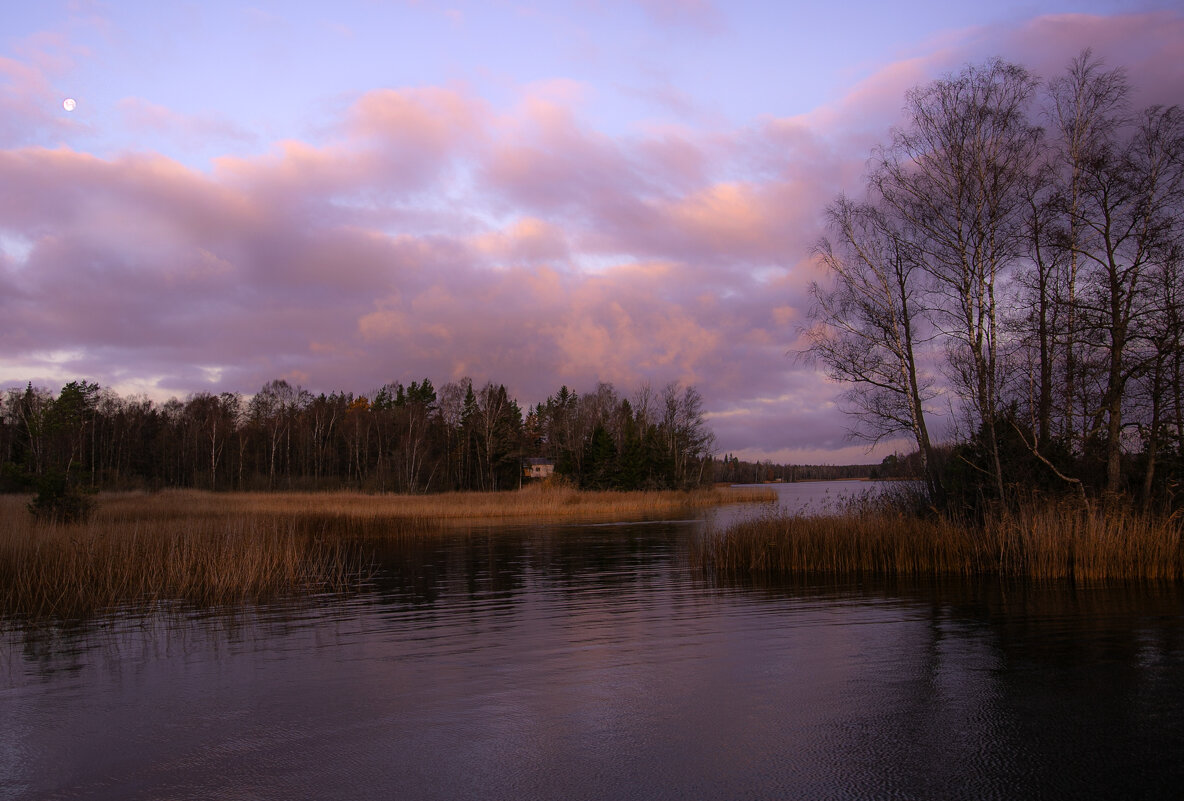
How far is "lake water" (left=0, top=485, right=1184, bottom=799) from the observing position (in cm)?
505

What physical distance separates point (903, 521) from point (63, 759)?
1539 centimetres

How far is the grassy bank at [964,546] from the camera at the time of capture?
13.5 m

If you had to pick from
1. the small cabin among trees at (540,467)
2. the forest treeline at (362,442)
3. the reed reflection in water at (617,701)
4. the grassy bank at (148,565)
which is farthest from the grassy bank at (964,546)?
the small cabin among trees at (540,467)

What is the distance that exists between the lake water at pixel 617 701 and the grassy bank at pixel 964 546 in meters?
1.28

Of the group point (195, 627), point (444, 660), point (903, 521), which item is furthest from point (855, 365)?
point (195, 627)

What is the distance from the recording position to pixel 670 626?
35.5ft

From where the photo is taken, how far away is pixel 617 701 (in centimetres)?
688

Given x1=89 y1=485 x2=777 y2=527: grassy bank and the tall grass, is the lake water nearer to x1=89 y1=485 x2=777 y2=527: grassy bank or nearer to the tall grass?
the tall grass

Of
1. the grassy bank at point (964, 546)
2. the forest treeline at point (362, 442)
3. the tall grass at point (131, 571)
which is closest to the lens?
the grassy bank at point (964, 546)

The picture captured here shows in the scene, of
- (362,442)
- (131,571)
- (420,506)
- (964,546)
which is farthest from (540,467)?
(964,546)

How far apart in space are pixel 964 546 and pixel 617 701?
11.3m

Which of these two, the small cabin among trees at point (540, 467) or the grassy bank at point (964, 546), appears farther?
the small cabin among trees at point (540, 467)

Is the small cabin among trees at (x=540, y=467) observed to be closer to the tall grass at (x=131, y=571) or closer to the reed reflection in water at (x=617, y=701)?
the tall grass at (x=131, y=571)

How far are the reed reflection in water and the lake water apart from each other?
3 centimetres
